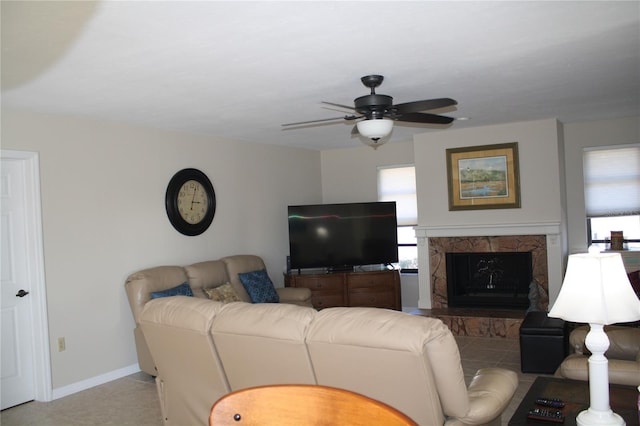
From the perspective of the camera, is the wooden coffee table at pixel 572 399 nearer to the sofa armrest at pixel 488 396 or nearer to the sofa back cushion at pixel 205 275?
the sofa armrest at pixel 488 396

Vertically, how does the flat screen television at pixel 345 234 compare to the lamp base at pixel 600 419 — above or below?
above

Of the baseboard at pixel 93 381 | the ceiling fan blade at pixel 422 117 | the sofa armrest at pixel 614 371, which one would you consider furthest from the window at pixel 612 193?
the baseboard at pixel 93 381

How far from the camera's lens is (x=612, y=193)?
6.66 meters

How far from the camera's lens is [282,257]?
25.4ft

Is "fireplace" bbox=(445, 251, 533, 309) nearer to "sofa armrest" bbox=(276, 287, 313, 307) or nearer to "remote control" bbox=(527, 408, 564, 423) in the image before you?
"sofa armrest" bbox=(276, 287, 313, 307)

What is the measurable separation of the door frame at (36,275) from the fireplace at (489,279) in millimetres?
4912

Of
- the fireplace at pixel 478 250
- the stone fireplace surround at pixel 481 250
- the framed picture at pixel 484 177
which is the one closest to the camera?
the stone fireplace surround at pixel 481 250

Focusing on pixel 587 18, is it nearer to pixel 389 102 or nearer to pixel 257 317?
pixel 389 102

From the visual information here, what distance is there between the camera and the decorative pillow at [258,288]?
240 inches

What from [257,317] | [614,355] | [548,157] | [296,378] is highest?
[548,157]

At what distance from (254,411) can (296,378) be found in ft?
4.71

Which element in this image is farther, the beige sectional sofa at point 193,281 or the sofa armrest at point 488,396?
the beige sectional sofa at point 193,281

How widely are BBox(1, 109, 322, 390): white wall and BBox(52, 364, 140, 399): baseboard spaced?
4 cm

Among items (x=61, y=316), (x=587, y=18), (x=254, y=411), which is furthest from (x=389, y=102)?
(x=61, y=316)
